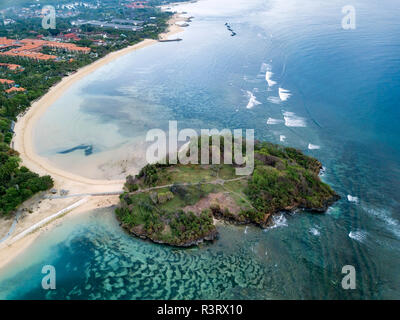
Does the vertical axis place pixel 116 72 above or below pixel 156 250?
above

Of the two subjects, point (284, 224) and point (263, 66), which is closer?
point (284, 224)

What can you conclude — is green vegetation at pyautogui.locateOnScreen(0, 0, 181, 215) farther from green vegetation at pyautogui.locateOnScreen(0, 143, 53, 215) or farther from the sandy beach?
the sandy beach

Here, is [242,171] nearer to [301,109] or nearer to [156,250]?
[156,250]

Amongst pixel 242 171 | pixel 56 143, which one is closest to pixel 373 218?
pixel 242 171

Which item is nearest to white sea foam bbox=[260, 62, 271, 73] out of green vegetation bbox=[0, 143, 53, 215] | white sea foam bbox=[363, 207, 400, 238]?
white sea foam bbox=[363, 207, 400, 238]

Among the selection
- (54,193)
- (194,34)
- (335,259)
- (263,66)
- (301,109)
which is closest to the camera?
(335,259)

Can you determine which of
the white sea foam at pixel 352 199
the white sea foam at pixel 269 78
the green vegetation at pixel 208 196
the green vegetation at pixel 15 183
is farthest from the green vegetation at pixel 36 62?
the white sea foam at pixel 269 78

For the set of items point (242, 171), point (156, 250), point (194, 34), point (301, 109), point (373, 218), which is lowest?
point (156, 250)
